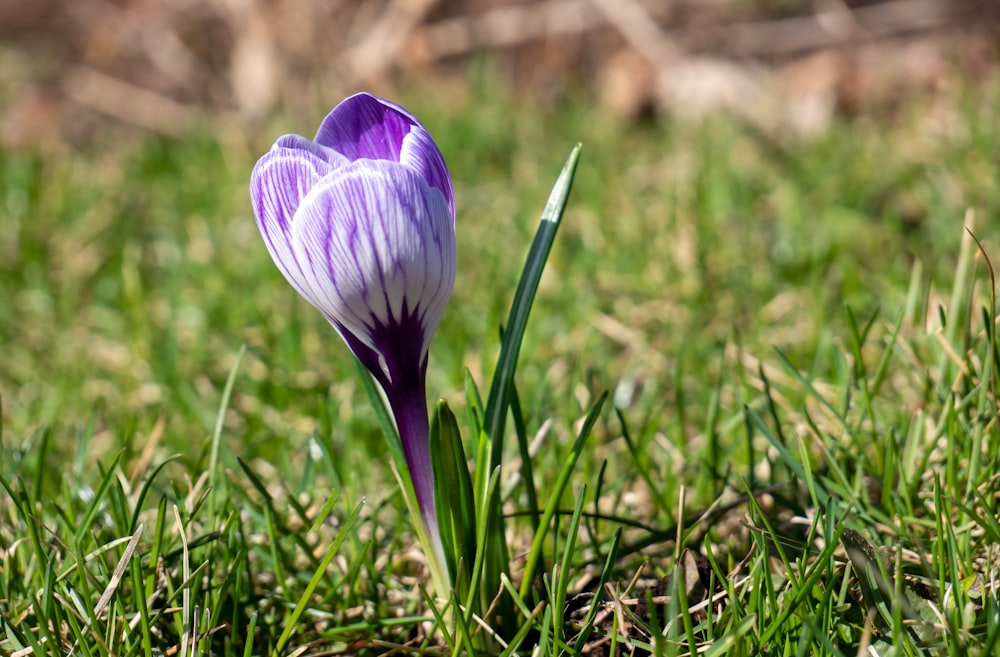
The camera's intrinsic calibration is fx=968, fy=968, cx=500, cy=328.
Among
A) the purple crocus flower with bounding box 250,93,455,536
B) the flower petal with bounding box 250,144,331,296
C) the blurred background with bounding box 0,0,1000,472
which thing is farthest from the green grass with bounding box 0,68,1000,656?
the flower petal with bounding box 250,144,331,296

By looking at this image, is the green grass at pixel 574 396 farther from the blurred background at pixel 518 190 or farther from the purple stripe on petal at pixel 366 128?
the purple stripe on petal at pixel 366 128

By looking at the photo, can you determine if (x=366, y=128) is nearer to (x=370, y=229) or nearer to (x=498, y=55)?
(x=370, y=229)

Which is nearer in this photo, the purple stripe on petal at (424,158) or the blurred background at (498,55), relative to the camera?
the purple stripe on petal at (424,158)

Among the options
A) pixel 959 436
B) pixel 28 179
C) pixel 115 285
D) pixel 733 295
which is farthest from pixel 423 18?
pixel 959 436

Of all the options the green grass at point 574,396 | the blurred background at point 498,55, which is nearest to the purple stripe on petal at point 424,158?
the green grass at point 574,396

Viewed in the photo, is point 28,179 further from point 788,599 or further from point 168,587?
point 788,599
